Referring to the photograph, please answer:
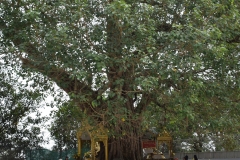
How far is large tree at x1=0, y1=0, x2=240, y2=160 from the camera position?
8.07m

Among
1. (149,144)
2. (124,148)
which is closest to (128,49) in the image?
(124,148)

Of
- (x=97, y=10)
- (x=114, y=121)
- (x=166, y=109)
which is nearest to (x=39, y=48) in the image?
(x=97, y=10)

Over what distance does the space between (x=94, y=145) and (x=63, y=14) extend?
4.28 meters

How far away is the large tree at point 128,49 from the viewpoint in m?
8.07

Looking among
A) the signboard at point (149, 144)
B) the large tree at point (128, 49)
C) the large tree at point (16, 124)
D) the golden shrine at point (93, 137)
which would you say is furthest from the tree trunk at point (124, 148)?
the large tree at point (16, 124)

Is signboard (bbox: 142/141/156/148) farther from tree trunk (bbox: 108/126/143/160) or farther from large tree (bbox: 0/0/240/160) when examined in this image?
large tree (bbox: 0/0/240/160)

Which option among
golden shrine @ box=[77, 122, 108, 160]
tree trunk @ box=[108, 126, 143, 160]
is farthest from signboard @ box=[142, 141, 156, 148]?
golden shrine @ box=[77, 122, 108, 160]

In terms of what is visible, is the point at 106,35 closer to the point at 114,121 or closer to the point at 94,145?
the point at 114,121

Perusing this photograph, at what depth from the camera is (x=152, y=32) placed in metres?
8.34

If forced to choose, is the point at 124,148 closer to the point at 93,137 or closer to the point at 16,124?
the point at 93,137

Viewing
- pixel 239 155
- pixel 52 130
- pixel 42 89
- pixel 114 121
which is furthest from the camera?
pixel 239 155

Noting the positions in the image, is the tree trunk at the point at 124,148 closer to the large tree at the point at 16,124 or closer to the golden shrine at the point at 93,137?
the golden shrine at the point at 93,137

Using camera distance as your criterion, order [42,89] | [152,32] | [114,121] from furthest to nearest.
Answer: [42,89], [114,121], [152,32]

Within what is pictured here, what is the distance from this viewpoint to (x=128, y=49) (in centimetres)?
843
